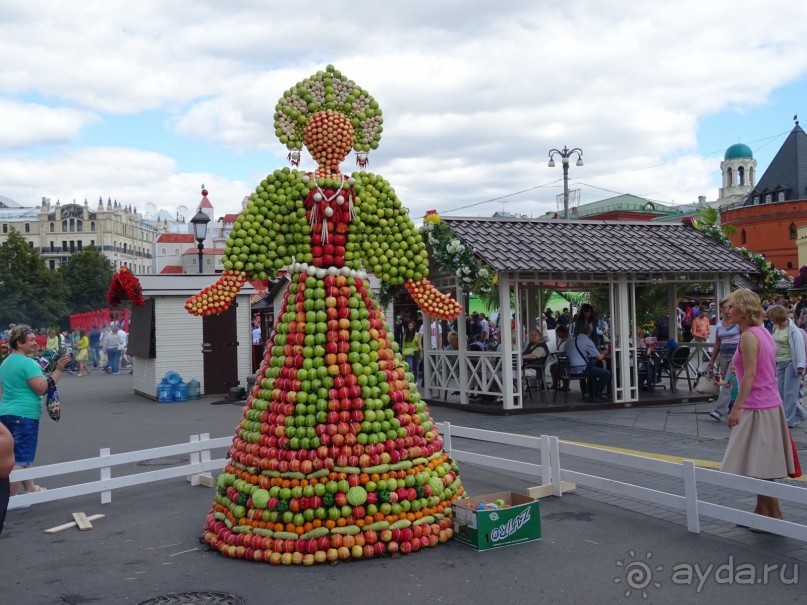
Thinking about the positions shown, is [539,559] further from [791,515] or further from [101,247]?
[101,247]

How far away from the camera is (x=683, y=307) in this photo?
28.3 meters

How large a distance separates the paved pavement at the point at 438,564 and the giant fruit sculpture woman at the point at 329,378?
0.29m

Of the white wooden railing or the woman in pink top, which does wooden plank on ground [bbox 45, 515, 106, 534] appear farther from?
the woman in pink top

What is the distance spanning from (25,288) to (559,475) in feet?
169

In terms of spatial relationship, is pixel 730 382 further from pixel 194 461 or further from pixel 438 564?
pixel 194 461

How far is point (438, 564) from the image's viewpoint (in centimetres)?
538

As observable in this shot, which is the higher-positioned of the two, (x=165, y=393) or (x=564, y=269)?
(x=564, y=269)

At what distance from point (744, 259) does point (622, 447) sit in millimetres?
7475

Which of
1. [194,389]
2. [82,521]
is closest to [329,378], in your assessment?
[82,521]

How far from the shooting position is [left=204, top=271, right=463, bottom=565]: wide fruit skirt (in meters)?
5.48

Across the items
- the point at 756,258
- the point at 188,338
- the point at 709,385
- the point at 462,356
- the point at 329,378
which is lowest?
the point at 709,385

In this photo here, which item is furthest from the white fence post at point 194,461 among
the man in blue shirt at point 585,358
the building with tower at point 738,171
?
the building with tower at point 738,171

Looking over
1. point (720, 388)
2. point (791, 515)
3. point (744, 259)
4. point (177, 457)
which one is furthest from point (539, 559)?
point (744, 259)

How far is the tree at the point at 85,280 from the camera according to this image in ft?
210
